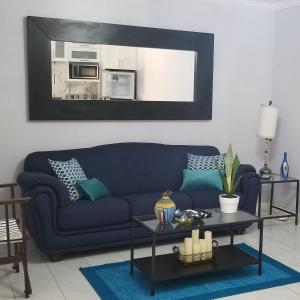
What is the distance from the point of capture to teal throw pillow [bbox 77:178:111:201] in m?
3.84

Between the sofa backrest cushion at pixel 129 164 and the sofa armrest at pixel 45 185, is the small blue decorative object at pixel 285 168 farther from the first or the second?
the sofa armrest at pixel 45 185

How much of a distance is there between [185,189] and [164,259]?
1.13 meters

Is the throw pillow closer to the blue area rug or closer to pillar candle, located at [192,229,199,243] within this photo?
the blue area rug

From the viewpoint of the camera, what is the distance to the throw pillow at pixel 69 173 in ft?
12.5

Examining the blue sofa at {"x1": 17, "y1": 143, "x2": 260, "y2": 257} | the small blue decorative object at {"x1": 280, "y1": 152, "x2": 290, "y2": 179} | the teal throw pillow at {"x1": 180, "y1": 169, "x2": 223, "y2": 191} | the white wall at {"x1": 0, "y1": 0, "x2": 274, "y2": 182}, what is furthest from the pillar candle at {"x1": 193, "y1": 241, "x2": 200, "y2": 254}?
the small blue decorative object at {"x1": 280, "y1": 152, "x2": 290, "y2": 179}

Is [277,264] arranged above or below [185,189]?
below

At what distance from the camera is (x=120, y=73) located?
4531mm

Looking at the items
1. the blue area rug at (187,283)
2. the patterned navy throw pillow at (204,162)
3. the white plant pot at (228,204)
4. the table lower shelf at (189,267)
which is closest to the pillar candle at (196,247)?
the table lower shelf at (189,267)

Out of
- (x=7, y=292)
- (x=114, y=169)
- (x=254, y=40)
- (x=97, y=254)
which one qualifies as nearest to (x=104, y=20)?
(x=114, y=169)

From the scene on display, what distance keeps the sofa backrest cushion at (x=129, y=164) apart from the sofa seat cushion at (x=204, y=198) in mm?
354

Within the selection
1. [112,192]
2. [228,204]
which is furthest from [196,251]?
[112,192]

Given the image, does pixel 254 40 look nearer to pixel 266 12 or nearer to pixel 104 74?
pixel 266 12

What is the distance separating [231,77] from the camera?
16.7 feet

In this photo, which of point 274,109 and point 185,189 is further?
point 274,109
